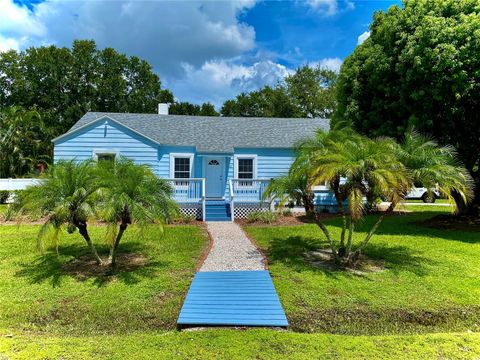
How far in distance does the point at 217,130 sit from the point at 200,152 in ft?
9.29

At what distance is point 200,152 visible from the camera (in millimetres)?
16078

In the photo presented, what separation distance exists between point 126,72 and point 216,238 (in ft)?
110

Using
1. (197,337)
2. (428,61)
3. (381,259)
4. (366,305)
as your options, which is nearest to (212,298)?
(197,337)

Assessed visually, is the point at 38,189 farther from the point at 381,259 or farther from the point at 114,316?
the point at 381,259

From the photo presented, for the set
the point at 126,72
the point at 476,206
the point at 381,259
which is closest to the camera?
the point at 381,259

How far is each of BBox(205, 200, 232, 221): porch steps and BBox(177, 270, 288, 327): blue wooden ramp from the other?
7152 mm

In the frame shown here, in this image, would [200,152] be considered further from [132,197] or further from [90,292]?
[90,292]

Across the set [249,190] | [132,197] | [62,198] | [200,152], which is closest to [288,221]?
[249,190]

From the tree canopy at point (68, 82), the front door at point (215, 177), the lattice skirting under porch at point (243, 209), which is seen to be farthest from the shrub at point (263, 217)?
the tree canopy at point (68, 82)

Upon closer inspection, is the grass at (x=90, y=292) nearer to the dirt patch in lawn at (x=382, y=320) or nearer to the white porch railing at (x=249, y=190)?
the dirt patch in lawn at (x=382, y=320)

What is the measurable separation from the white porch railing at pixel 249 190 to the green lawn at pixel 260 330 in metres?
5.38

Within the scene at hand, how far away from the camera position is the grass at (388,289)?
16.3 ft

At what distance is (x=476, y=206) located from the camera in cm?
1340

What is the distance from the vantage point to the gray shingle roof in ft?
54.6
